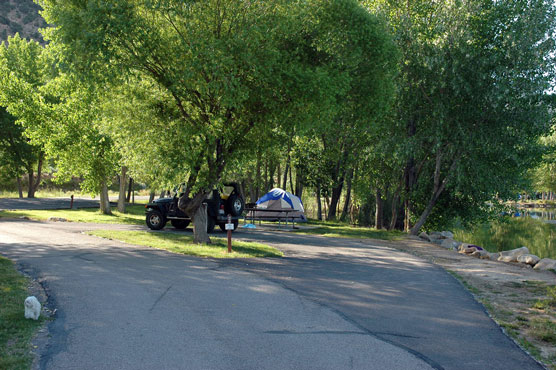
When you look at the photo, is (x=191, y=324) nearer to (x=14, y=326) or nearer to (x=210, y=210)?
(x=14, y=326)

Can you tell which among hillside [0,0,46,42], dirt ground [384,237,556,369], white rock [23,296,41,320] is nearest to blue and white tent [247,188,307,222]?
dirt ground [384,237,556,369]

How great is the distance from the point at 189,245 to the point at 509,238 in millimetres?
27108

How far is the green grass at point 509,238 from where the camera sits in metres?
28.0

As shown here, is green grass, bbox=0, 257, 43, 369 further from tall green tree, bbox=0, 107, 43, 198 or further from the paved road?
tall green tree, bbox=0, 107, 43, 198

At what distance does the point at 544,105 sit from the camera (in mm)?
21344

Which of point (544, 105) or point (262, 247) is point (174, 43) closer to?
point (262, 247)

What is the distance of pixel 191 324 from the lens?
6957mm

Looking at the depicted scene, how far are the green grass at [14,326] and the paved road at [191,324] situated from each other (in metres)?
0.24

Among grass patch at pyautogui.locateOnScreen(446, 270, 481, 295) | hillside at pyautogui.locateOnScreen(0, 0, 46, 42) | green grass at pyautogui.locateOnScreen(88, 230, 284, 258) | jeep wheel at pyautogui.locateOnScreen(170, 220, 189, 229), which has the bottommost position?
grass patch at pyautogui.locateOnScreen(446, 270, 481, 295)

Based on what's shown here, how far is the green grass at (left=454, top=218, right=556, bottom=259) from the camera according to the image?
2798cm

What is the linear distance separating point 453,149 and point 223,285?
16374 millimetres

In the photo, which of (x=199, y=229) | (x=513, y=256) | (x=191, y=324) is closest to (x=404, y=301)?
(x=191, y=324)

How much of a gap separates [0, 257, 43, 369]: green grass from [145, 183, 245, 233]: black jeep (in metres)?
12.5

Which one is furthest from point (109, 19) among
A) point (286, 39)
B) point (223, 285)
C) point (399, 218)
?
point (399, 218)
